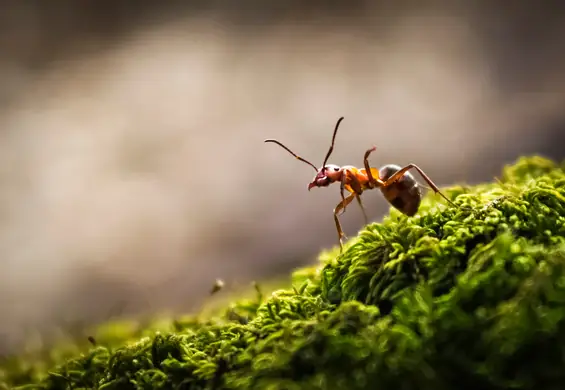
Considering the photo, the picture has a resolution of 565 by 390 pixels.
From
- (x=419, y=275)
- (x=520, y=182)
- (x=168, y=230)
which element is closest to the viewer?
(x=419, y=275)

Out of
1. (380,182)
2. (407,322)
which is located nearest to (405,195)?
(380,182)

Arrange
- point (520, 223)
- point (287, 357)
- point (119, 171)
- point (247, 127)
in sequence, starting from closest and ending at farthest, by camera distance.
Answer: point (287, 357), point (520, 223), point (119, 171), point (247, 127)

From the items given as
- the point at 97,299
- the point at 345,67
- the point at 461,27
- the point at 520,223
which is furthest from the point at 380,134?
the point at 520,223

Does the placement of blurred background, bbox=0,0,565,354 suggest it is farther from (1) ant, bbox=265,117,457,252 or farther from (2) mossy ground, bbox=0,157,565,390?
(2) mossy ground, bbox=0,157,565,390

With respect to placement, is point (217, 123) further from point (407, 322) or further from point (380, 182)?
point (407, 322)

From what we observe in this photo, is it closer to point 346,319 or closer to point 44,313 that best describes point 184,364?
point 346,319

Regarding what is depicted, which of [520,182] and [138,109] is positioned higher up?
[138,109]
